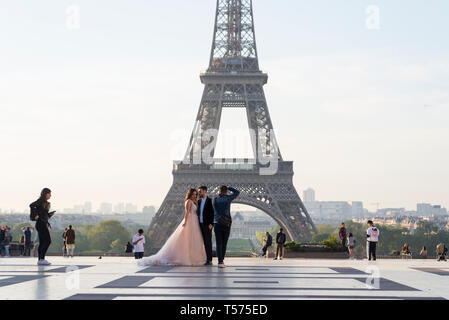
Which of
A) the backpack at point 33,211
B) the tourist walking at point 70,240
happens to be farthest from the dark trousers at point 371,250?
the backpack at point 33,211

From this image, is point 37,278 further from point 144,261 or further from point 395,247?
point 395,247

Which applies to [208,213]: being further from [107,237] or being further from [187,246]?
[107,237]

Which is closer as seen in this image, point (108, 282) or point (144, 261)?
point (108, 282)

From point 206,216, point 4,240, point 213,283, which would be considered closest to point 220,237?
point 206,216

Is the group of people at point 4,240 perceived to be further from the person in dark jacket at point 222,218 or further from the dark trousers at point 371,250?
the dark trousers at point 371,250

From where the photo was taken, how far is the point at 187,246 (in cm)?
1894

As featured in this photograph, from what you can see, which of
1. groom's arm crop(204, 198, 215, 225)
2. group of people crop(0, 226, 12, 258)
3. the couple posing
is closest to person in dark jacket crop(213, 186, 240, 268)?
the couple posing

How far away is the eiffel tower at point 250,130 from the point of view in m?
64.4

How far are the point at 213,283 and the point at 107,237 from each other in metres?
107

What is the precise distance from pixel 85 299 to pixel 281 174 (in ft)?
178

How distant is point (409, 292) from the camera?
40.1 feet

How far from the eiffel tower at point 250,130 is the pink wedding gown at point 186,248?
4439 cm

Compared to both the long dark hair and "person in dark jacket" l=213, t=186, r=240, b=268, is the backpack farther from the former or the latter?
"person in dark jacket" l=213, t=186, r=240, b=268
